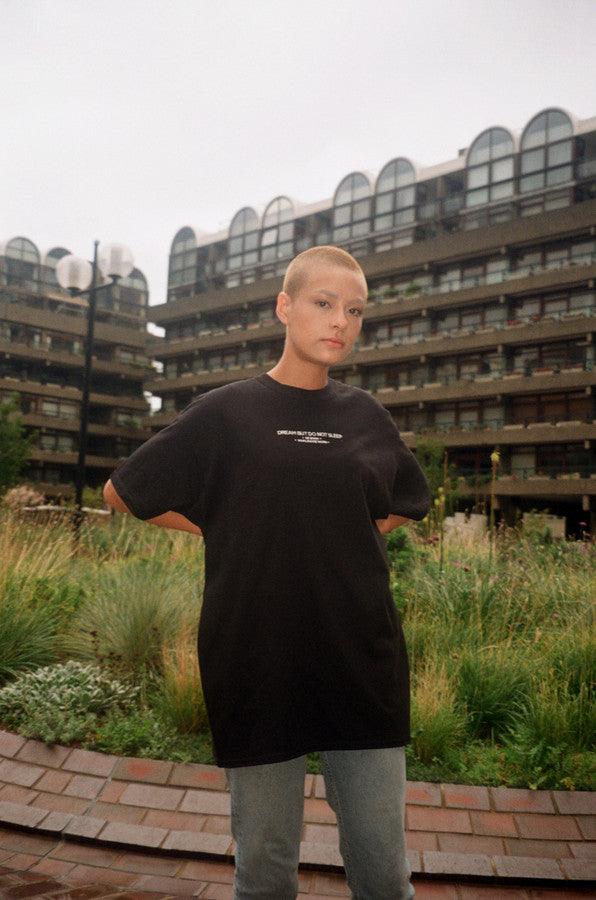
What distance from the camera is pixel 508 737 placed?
14.6 ft

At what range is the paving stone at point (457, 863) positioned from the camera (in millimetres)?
3179

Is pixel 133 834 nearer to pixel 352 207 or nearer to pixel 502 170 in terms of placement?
pixel 502 170

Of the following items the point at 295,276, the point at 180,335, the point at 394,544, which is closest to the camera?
the point at 295,276

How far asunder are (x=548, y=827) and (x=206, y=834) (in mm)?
1522

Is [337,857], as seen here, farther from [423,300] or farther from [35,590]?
[423,300]

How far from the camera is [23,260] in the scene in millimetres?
61969

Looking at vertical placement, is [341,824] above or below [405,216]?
below

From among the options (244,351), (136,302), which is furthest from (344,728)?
(136,302)

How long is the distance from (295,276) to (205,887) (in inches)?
96.0

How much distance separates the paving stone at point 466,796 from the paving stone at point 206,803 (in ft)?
3.43

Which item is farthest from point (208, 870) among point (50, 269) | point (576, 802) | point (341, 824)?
point (50, 269)

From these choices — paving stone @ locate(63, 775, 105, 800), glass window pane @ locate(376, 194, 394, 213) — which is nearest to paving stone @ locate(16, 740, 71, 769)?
paving stone @ locate(63, 775, 105, 800)

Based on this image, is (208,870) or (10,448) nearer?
(208,870)

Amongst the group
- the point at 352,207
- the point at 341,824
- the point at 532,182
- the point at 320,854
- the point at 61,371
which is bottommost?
the point at 320,854
